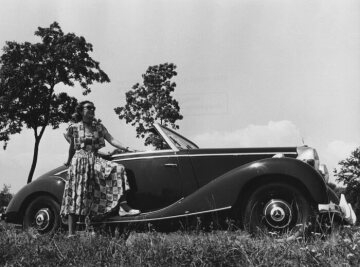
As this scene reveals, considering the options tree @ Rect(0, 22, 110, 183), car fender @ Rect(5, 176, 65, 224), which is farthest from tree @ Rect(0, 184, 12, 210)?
car fender @ Rect(5, 176, 65, 224)

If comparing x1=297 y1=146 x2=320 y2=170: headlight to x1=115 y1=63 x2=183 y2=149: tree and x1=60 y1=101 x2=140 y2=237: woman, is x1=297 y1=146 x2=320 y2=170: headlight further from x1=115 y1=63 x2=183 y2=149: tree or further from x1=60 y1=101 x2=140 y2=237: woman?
x1=115 y1=63 x2=183 y2=149: tree

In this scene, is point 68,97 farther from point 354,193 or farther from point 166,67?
point 354,193

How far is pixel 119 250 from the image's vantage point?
364cm

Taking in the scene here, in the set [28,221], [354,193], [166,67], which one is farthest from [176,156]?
[354,193]

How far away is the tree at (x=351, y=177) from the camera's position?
108ft

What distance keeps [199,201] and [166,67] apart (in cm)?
2146

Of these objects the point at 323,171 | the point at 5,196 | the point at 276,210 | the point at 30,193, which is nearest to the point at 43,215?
the point at 30,193

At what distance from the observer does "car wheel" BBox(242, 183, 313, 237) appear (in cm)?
417

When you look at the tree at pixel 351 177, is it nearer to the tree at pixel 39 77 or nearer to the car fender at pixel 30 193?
the tree at pixel 39 77

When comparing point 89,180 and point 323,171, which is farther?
point 323,171

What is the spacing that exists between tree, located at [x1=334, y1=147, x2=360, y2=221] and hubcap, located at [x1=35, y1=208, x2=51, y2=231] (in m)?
28.8

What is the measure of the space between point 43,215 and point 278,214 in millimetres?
2914

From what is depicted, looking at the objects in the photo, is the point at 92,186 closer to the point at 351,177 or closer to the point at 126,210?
the point at 126,210

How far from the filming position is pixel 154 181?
5219 mm
